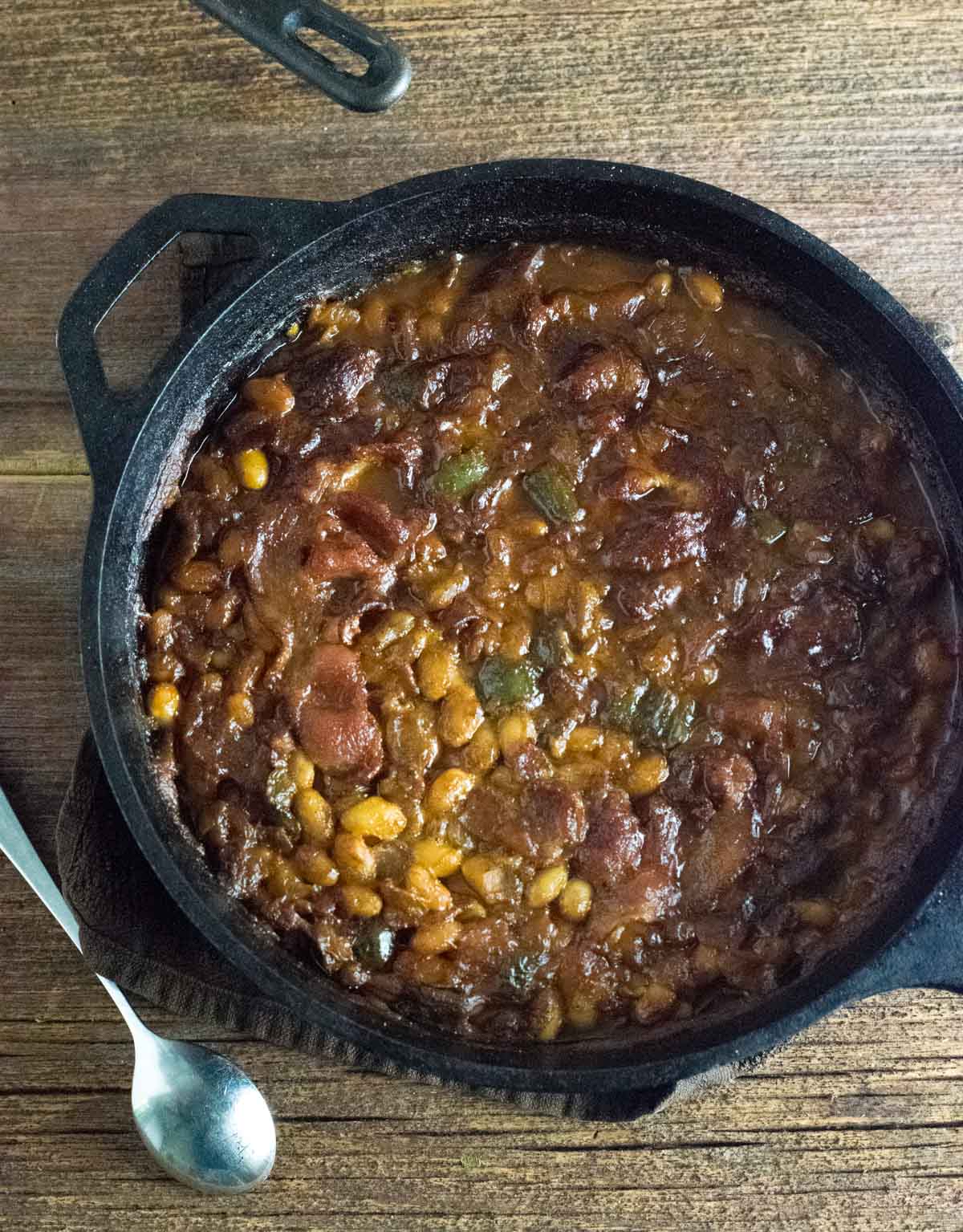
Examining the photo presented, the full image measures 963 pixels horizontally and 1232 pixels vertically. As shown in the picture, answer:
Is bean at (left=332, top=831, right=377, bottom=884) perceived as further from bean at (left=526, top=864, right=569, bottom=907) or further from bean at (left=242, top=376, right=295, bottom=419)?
bean at (left=242, top=376, right=295, bottom=419)

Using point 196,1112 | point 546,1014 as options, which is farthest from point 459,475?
point 196,1112

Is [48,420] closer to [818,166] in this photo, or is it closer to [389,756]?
[389,756]

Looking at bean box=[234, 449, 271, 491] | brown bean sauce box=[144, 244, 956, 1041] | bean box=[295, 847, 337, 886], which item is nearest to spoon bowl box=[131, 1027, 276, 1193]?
brown bean sauce box=[144, 244, 956, 1041]

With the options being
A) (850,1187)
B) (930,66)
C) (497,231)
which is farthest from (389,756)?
(930,66)

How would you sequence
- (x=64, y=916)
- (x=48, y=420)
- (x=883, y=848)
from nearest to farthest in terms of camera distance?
(x=883, y=848), (x=64, y=916), (x=48, y=420)

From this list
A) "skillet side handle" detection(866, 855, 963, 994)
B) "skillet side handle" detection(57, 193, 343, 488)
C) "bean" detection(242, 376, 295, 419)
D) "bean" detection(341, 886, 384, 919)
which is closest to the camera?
"skillet side handle" detection(866, 855, 963, 994)

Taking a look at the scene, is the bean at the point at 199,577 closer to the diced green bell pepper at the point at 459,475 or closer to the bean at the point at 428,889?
the diced green bell pepper at the point at 459,475
